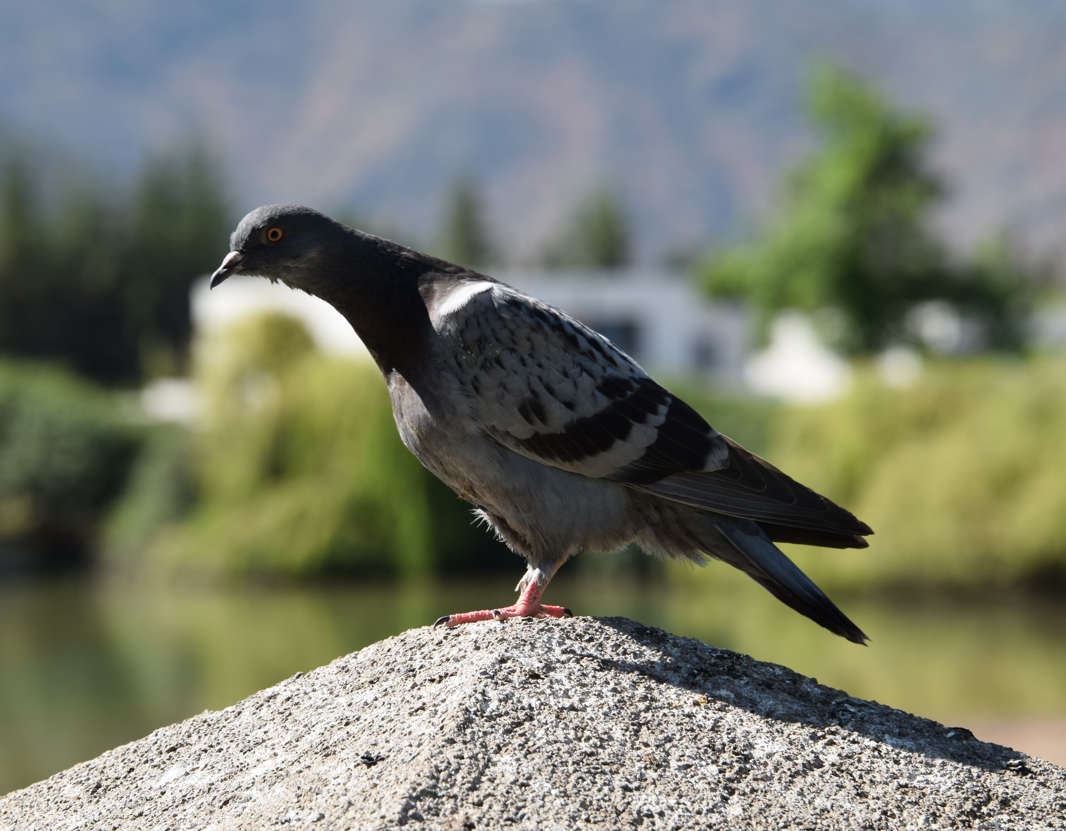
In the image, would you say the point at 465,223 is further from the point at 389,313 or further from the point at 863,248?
the point at 389,313

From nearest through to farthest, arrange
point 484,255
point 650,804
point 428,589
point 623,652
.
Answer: point 650,804 → point 623,652 → point 428,589 → point 484,255

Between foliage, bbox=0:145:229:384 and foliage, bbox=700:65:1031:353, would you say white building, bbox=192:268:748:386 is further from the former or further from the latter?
foliage, bbox=0:145:229:384

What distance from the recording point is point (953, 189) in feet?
130

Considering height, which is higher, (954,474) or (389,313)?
(954,474)

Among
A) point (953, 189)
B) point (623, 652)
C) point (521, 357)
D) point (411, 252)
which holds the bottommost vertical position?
point (623, 652)

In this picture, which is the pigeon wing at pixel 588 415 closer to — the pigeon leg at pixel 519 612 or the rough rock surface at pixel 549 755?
the pigeon leg at pixel 519 612

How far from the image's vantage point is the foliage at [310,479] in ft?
89.0

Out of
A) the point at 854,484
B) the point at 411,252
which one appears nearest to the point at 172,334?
the point at 854,484

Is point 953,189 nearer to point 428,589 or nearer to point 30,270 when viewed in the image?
point 428,589

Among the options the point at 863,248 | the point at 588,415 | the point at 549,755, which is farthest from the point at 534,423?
the point at 863,248

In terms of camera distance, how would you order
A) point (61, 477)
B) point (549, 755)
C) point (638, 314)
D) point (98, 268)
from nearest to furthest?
point (549, 755)
point (61, 477)
point (638, 314)
point (98, 268)

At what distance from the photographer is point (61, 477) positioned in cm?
3438

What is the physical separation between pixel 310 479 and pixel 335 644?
316 inches

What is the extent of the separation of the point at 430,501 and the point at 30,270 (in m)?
45.4
